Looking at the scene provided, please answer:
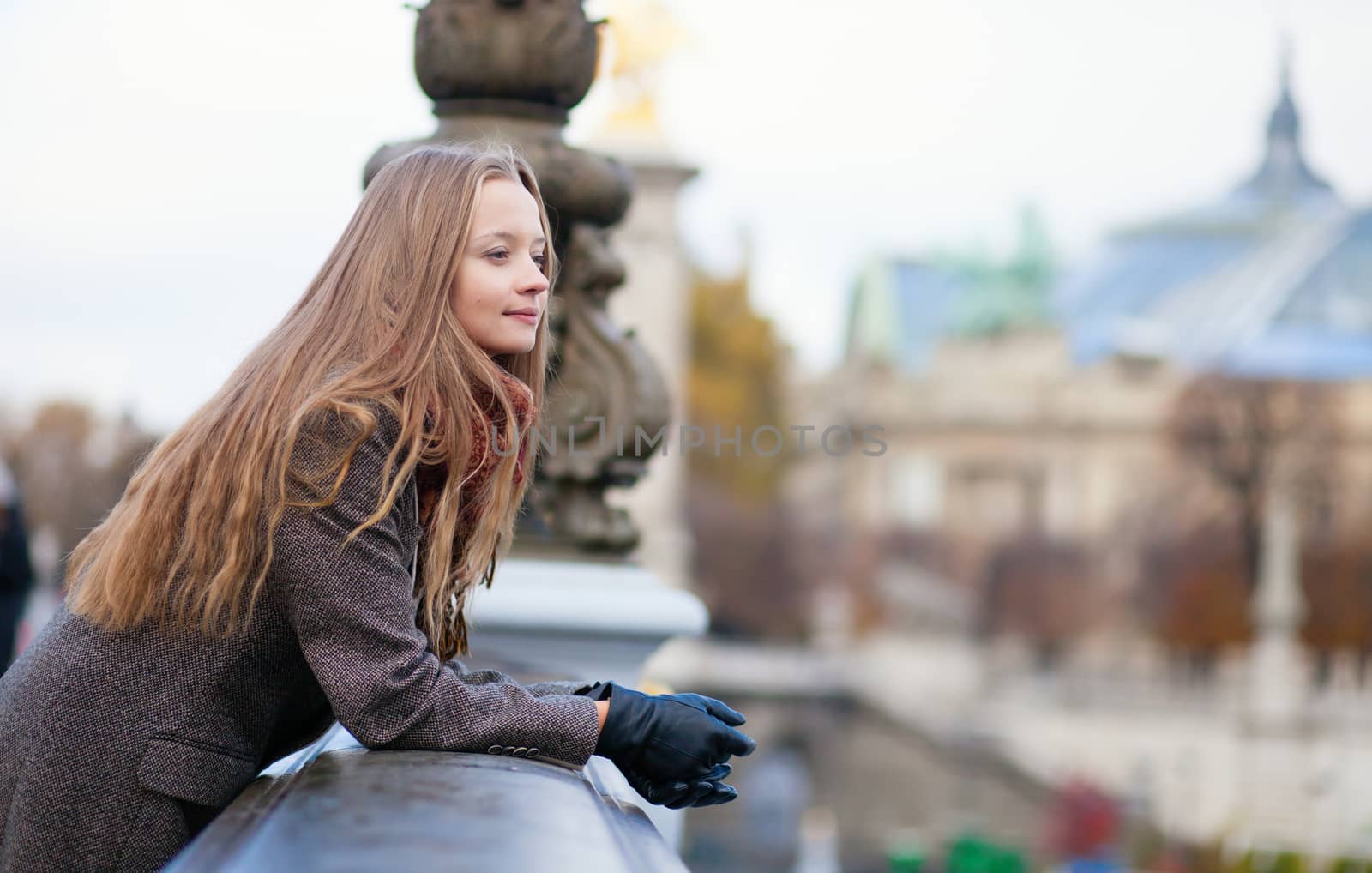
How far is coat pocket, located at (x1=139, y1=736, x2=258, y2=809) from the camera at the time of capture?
6.75ft

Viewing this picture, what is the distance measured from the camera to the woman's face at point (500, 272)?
7.64 feet

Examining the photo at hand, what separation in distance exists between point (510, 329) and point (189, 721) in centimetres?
56

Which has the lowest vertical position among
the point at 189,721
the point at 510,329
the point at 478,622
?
the point at 478,622

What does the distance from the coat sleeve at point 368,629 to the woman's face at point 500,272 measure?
0.25 metres

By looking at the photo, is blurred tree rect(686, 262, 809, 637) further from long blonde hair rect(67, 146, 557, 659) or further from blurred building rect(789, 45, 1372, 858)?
long blonde hair rect(67, 146, 557, 659)

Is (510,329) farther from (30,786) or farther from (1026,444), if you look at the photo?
(1026,444)

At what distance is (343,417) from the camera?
2113 mm

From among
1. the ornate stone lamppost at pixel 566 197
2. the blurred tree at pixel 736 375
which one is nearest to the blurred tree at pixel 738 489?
the blurred tree at pixel 736 375

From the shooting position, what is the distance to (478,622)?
14.5ft

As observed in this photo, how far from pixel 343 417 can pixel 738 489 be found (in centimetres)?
5071

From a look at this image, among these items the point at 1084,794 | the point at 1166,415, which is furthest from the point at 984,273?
the point at 1084,794

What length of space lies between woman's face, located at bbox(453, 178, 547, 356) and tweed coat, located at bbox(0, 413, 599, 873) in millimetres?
247

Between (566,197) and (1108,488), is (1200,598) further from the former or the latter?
(566,197)

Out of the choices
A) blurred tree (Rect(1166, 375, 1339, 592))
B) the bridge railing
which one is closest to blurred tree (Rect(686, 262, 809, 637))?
blurred tree (Rect(1166, 375, 1339, 592))
